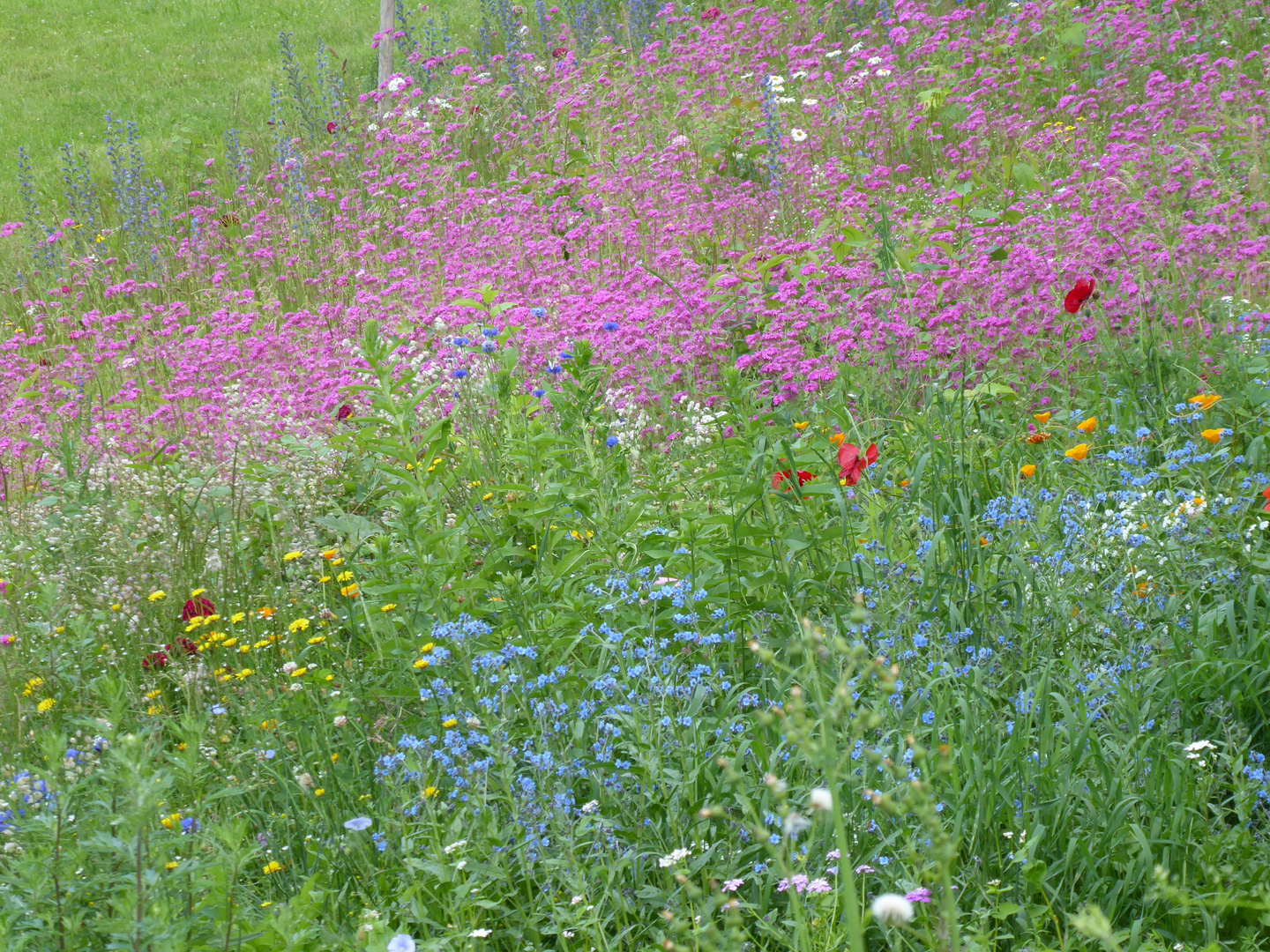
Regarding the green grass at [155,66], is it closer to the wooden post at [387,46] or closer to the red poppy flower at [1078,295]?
the wooden post at [387,46]

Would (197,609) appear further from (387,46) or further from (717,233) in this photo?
(387,46)

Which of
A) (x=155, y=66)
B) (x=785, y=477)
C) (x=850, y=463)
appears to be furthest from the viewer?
(x=155, y=66)

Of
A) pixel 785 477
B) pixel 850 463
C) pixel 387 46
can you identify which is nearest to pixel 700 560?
pixel 785 477

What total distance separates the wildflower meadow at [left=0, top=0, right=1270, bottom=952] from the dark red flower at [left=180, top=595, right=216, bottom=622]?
0.02m

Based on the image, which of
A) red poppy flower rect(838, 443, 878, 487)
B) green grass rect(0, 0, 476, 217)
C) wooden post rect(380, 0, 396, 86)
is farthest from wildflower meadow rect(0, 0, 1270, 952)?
green grass rect(0, 0, 476, 217)

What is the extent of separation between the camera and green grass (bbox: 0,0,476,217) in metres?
11.3

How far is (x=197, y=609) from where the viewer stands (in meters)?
3.25

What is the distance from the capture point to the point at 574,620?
253 cm

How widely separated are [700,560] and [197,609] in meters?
1.65

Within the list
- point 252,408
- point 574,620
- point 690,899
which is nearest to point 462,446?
point 252,408

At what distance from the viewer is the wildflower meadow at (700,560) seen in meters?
1.75

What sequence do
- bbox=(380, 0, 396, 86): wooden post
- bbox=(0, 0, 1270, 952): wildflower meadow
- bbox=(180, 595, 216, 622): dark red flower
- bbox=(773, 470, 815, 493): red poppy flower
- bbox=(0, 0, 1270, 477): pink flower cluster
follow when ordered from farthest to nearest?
1. bbox=(380, 0, 396, 86): wooden post
2. bbox=(0, 0, 1270, 477): pink flower cluster
3. bbox=(180, 595, 216, 622): dark red flower
4. bbox=(773, 470, 815, 493): red poppy flower
5. bbox=(0, 0, 1270, 952): wildflower meadow

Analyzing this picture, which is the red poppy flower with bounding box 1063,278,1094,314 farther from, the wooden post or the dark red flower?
the wooden post

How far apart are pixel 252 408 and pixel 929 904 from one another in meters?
3.62
